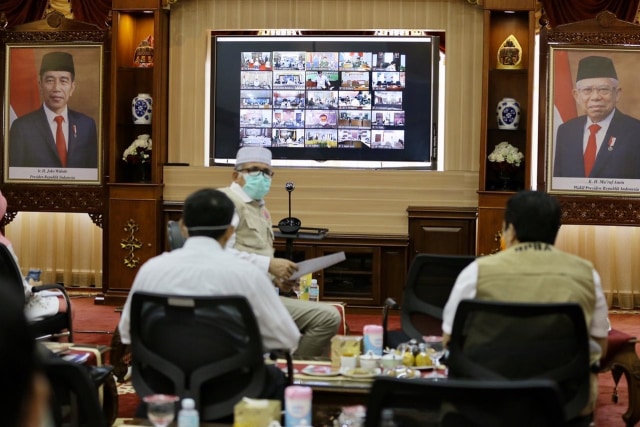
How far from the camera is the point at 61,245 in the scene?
31.0 feet

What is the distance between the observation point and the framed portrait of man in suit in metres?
8.50

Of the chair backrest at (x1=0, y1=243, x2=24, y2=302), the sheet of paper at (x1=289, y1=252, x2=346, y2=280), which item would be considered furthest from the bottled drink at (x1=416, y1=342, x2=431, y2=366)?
the chair backrest at (x1=0, y1=243, x2=24, y2=302)

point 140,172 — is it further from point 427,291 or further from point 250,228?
point 427,291

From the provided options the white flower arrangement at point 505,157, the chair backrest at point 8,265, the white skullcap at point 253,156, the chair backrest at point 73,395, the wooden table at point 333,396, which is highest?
the white flower arrangement at point 505,157

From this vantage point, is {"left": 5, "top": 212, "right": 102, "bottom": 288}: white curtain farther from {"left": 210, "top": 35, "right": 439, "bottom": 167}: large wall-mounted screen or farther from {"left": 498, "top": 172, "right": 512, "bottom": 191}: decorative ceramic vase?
{"left": 498, "top": 172, "right": 512, "bottom": 191}: decorative ceramic vase

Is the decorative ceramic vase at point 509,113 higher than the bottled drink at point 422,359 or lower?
higher

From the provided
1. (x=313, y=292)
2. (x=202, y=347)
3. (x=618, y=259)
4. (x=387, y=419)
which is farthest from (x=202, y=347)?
(x=618, y=259)

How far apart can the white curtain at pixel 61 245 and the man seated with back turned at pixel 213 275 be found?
6.23 metres

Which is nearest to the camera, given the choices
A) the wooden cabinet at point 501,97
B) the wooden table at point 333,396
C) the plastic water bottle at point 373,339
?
the wooden table at point 333,396

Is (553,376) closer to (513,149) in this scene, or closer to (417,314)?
(417,314)

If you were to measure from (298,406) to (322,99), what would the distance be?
5782mm

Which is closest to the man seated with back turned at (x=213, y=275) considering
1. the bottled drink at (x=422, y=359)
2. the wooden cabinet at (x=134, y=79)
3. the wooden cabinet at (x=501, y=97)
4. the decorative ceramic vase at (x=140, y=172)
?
the bottled drink at (x=422, y=359)

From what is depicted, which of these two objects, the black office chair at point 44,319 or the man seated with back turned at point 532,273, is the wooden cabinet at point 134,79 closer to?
the black office chair at point 44,319

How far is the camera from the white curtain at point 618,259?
859 centimetres
